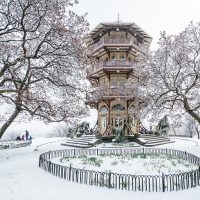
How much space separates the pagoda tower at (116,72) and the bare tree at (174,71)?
32.2 feet

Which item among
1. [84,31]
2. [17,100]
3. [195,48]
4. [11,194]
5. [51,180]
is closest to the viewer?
[11,194]

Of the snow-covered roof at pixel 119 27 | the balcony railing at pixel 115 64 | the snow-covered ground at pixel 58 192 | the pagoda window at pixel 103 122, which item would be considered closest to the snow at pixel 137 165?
the snow-covered ground at pixel 58 192

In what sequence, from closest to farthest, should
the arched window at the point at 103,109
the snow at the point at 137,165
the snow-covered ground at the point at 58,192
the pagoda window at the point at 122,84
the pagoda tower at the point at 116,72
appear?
the snow-covered ground at the point at 58,192
the snow at the point at 137,165
the pagoda tower at the point at 116,72
the pagoda window at the point at 122,84
the arched window at the point at 103,109

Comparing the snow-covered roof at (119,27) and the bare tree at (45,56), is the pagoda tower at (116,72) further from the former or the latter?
the bare tree at (45,56)

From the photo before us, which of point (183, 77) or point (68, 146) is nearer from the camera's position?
point (183, 77)

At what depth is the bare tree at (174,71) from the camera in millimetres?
20219

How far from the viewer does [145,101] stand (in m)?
21.6

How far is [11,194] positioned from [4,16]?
1198cm

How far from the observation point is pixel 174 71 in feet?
69.1

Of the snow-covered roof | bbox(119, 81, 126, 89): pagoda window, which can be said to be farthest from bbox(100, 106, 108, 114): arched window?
the snow-covered roof

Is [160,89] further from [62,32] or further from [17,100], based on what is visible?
[17,100]

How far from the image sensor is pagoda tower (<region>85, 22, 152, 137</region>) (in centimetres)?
3244

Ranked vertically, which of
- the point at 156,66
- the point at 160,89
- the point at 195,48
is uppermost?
the point at 195,48

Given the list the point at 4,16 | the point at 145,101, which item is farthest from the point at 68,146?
the point at 4,16
